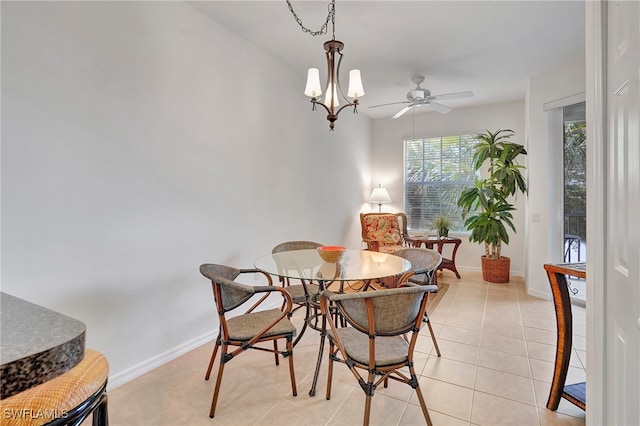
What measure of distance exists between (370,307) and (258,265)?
40.0 inches

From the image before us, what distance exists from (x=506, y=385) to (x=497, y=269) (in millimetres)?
2784

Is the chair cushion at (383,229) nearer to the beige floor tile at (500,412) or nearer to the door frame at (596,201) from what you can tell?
the beige floor tile at (500,412)

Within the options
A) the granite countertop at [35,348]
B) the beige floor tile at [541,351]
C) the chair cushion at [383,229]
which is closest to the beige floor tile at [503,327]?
the beige floor tile at [541,351]

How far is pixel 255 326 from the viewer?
195 cm

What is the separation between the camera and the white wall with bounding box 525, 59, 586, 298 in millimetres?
3760

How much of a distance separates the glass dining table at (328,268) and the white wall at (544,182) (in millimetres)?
2460

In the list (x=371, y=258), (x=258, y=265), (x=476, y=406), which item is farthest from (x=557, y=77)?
(x=258, y=265)

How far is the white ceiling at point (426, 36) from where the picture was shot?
8.11 feet

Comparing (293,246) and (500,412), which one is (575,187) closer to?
(500,412)

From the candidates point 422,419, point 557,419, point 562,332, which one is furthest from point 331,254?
point 557,419

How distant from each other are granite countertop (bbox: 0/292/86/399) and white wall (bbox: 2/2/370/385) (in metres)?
1.33

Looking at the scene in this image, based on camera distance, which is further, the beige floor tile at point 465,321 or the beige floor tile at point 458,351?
the beige floor tile at point 465,321

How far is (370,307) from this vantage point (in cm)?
A: 150

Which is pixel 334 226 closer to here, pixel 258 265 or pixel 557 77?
pixel 258 265
